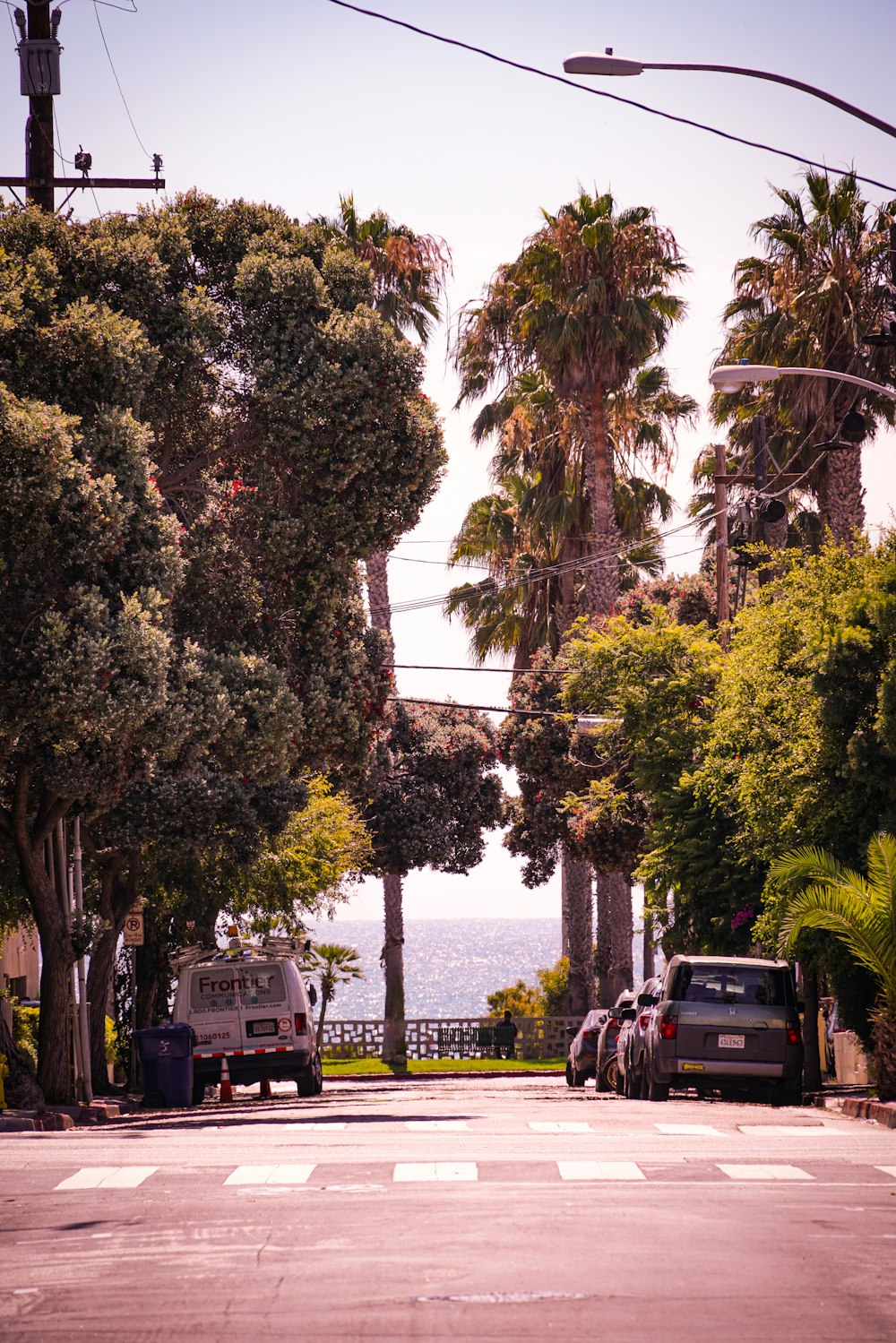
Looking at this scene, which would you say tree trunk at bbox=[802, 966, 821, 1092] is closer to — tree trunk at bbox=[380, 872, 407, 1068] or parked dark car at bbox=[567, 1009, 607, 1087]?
parked dark car at bbox=[567, 1009, 607, 1087]

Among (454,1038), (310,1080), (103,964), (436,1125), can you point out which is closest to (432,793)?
(454,1038)

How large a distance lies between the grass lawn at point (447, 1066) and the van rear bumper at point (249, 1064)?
13.9 metres

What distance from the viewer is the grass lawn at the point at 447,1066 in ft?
138

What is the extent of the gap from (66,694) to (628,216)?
26.9m

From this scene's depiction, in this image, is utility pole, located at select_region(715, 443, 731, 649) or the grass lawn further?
the grass lawn

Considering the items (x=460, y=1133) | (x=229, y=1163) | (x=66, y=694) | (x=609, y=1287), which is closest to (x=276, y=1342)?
(x=609, y=1287)

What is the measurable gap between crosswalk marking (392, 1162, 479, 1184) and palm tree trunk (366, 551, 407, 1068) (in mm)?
32696

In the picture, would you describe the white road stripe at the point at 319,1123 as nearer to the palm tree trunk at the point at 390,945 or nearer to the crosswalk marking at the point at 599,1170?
the crosswalk marking at the point at 599,1170

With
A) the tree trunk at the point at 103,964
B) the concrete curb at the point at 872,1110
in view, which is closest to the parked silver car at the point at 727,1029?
the concrete curb at the point at 872,1110

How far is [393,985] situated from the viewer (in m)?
47.0

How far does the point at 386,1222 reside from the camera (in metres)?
8.94

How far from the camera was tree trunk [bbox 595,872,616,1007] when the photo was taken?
147 ft

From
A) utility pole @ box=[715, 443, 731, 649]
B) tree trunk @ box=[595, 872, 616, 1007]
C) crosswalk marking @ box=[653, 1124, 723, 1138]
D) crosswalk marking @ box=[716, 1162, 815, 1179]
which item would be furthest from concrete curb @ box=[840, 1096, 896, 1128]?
tree trunk @ box=[595, 872, 616, 1007]

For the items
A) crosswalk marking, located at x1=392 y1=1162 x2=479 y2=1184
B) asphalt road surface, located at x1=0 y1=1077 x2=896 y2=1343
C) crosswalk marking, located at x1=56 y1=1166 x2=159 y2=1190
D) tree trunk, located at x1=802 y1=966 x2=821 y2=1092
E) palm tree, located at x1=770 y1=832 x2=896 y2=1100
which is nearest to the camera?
asphalt road surface, located at x1=0 y1=1077 x2=896 y2=1343
